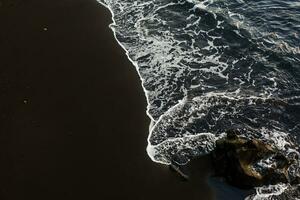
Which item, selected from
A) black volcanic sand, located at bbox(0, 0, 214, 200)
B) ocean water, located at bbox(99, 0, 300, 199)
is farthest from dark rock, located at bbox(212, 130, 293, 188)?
black volcanic sand, located at bbox(0, 0, 214, 200)

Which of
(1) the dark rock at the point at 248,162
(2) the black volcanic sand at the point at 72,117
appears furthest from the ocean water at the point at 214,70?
(2) the black volcanic sand at the point at 72,117

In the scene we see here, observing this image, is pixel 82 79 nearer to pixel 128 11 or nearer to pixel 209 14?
pixel 128 11

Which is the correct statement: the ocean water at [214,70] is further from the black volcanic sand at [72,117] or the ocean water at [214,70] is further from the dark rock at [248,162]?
the black volcanic sand at [72,117]

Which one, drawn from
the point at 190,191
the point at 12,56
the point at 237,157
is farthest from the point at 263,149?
the point at 12,56

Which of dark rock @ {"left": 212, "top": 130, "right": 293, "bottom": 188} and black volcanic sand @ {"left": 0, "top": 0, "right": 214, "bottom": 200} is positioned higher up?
dark rock @ {"left": 212, "top": 130, "right": 293, "bottom": 188}

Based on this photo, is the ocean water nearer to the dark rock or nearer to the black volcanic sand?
the dark rock

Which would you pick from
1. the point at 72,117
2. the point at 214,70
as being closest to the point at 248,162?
the point at 214,70
